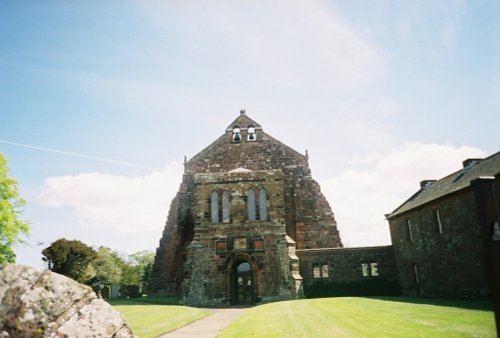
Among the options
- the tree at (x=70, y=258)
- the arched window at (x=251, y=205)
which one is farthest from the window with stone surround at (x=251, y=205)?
the tree at (x=70, y=258)

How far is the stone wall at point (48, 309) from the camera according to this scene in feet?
16.4

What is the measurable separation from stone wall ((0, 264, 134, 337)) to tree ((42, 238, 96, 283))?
98.2 feet

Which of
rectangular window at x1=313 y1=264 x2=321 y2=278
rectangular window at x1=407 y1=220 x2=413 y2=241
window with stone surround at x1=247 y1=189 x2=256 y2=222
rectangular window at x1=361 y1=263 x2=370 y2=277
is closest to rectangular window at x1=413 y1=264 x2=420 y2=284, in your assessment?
rectangular window at x1=407 y1=220 x2=413 y2=241

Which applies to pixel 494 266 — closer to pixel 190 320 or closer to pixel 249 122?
pixel 190 320

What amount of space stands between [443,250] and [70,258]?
1199 inches

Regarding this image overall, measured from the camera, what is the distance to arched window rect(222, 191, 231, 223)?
28.2m

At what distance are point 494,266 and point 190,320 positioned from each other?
51.4ft

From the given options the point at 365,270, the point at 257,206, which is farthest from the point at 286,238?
the point at 365,270

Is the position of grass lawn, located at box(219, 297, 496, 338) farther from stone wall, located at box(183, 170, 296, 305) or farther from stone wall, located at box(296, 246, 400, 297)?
stone wall, located at box(296, 246, 400, 297)

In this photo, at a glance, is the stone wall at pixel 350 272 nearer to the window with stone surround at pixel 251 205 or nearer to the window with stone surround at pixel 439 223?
the window with stone surround at pixel 251 205

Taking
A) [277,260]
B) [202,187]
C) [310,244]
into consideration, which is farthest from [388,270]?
[202,187]

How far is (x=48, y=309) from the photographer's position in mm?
5141

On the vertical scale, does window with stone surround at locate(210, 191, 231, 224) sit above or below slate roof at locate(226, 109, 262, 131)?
below

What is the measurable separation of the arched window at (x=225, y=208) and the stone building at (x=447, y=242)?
12.8 metres
